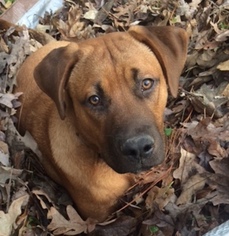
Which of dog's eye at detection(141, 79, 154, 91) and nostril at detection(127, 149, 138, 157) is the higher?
dog's eye at detection(141, 79, 154, 91)

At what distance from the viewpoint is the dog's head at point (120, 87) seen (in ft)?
12.4

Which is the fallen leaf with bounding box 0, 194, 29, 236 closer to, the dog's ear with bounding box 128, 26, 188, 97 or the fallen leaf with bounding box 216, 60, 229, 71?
the dog's ear with bounding box 128, 26, 188, 97

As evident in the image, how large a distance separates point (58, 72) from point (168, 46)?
0.82m

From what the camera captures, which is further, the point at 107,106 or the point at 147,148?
the point at 107,106

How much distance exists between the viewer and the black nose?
3674 millimetres

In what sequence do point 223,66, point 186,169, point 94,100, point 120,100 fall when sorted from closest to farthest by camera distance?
1. point 120,100
2. point 94,100
3. point 186,169
4. point 223,66

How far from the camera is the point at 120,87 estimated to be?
3891mm

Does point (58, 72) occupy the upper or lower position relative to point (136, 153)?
upper

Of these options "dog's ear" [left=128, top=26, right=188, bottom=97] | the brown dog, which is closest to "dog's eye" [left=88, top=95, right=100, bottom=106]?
the brown dog

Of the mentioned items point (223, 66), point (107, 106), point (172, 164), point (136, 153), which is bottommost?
point (172, 164)

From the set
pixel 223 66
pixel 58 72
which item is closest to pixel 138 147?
pixel 58 72

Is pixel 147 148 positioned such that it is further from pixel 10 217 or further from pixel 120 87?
pixel 10 217

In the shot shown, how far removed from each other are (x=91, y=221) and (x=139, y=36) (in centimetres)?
151

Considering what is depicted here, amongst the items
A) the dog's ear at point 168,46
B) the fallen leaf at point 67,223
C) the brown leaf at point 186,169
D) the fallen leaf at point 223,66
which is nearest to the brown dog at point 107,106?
the dog's ear at point 168,46
